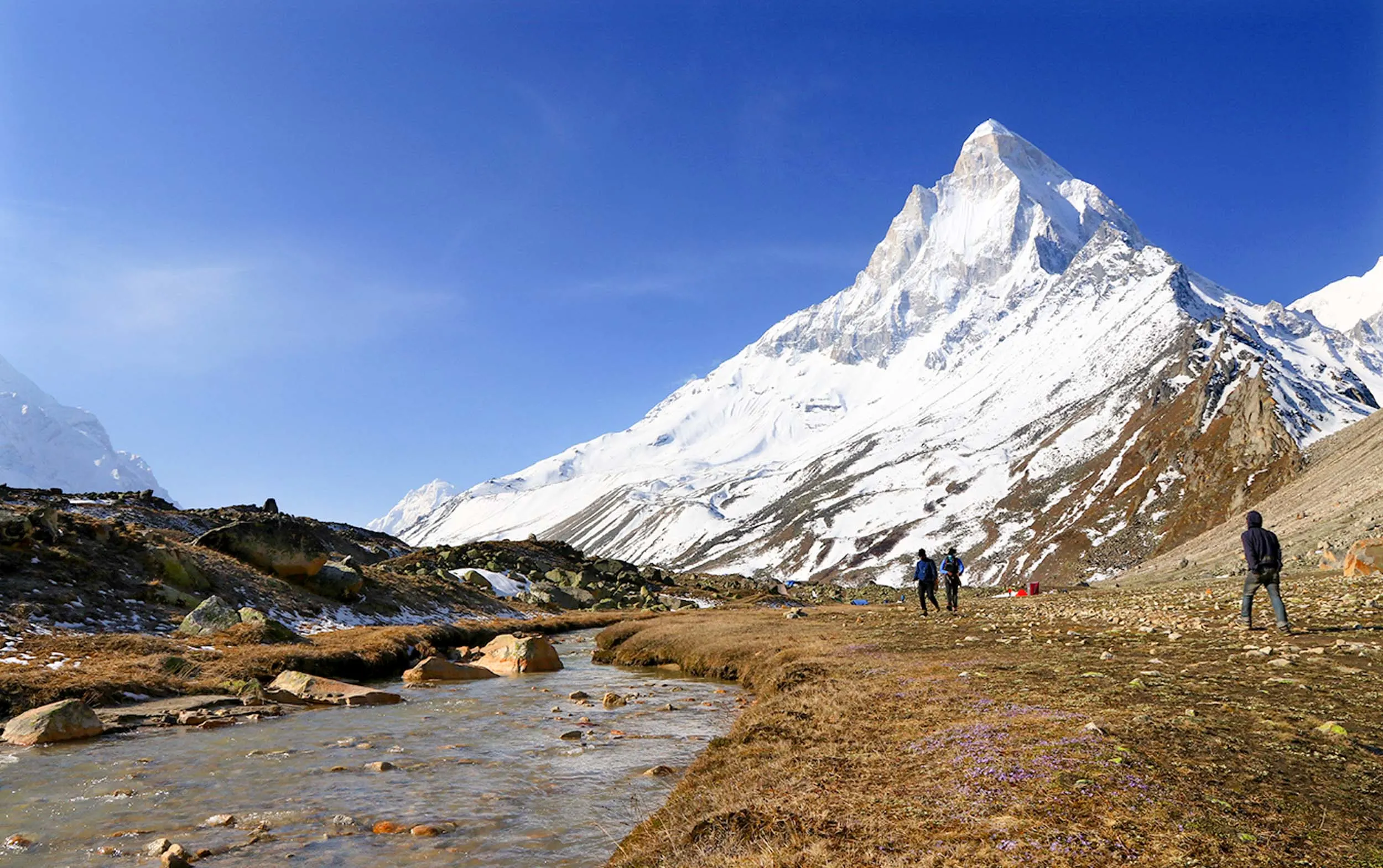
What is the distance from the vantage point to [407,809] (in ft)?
40.5

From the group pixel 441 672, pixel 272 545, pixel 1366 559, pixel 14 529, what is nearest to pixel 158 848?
pixel 441 672

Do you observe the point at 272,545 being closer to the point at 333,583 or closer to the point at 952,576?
the point at 333,583

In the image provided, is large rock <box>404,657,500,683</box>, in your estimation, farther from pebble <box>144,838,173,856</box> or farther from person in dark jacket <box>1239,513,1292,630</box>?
person in dark jacket <box>1239,513,1292,630</box>

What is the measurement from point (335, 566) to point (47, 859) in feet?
125

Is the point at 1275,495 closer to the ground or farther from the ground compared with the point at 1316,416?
closer to the ground

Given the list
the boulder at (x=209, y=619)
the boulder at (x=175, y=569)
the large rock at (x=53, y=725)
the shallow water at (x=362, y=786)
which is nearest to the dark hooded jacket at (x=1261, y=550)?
the shallow water at (x=362, y=786)

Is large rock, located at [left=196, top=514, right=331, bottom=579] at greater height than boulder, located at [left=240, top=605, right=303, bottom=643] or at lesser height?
greater

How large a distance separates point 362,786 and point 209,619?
2098 centimetres

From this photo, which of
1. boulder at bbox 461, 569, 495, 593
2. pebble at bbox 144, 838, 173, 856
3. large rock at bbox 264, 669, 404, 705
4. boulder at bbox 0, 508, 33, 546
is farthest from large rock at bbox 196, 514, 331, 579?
pebble at bbox 144, 838, 173, 856

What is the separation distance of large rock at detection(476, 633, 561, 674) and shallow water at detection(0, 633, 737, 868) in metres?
11.2

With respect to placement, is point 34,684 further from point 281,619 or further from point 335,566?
point 335,566

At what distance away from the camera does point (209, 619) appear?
97.0 ft

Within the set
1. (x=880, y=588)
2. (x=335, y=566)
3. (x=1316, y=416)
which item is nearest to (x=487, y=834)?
(x=335, y=566)

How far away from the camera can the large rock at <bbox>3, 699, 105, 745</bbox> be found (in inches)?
635
